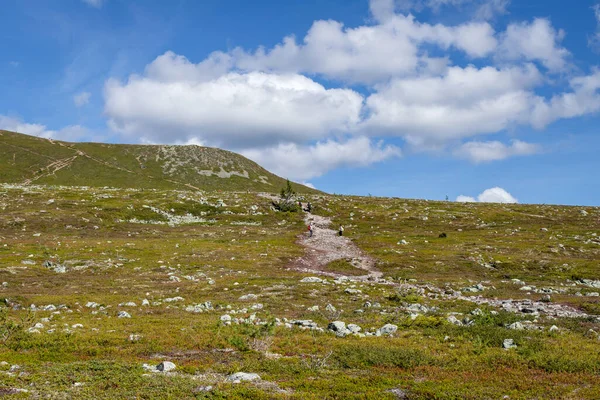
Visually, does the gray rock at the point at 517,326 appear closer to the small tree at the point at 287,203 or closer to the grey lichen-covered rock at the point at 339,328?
the grey lichen-covered rock at the point at 339,328

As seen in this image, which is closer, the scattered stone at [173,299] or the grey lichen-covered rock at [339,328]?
the grey lichen-covered rock at [339,328]

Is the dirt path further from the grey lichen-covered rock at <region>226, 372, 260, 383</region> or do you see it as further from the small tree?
the grey lichen-covered rock at <region>226, 372, 260, 383</region>

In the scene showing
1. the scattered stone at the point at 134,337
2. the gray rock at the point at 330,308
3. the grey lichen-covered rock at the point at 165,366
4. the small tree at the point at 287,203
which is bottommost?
the scattered stone at the point at 134,337

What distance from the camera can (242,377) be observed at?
1451 cm

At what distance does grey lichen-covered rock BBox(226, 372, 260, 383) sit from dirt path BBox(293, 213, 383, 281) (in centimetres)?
2598

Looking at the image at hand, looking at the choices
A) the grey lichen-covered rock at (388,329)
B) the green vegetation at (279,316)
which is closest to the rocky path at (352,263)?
the green vegetation at (279,316)

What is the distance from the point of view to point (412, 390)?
13.5m

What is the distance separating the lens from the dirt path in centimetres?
4484

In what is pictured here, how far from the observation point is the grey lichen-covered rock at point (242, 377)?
14.3 meters

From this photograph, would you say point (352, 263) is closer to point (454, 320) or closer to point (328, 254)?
point (328, 254)

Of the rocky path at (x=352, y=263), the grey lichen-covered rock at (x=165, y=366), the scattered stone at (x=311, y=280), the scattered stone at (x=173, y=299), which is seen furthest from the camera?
the scattered stone at (x=311, y=280)

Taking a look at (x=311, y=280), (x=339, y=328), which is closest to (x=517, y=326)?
(x=339, y=328)

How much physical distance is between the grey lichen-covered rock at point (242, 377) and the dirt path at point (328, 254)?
25979mm

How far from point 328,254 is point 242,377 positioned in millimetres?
40667
